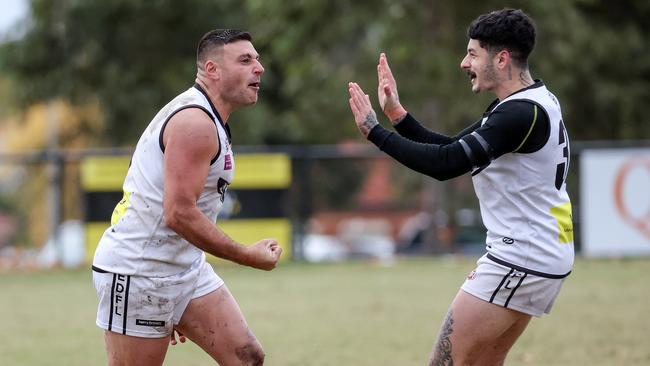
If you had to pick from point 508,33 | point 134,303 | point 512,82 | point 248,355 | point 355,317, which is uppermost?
point 508,33

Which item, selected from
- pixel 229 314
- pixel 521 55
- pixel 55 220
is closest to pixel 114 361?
pixel 229 314

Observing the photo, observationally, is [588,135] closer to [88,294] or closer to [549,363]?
[88,294]

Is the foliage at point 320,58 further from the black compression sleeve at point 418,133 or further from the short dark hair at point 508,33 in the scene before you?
the short dark hair at point 508,33

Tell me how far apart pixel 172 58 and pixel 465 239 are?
42.3ft

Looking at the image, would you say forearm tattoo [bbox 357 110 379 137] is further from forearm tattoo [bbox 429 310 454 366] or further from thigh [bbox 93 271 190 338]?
thigh [bbox 93 271 190 338]

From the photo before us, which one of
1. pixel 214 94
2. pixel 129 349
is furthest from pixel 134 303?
pixel 214 94

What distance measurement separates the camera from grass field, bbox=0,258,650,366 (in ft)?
31.5

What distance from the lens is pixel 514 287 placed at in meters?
5.48

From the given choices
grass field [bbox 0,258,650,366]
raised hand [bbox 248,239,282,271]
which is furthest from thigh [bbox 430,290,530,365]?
grass field [bbox 0,258,650,366]

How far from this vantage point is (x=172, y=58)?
31219 millimetres

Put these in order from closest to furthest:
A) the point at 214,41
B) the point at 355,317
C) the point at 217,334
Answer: the point at 214,41
the point at 217,334
the point at 355,317

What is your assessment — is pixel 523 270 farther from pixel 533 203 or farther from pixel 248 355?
pixel 248 355

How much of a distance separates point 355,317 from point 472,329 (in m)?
6.87

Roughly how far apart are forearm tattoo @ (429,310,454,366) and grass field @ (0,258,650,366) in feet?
11.5
